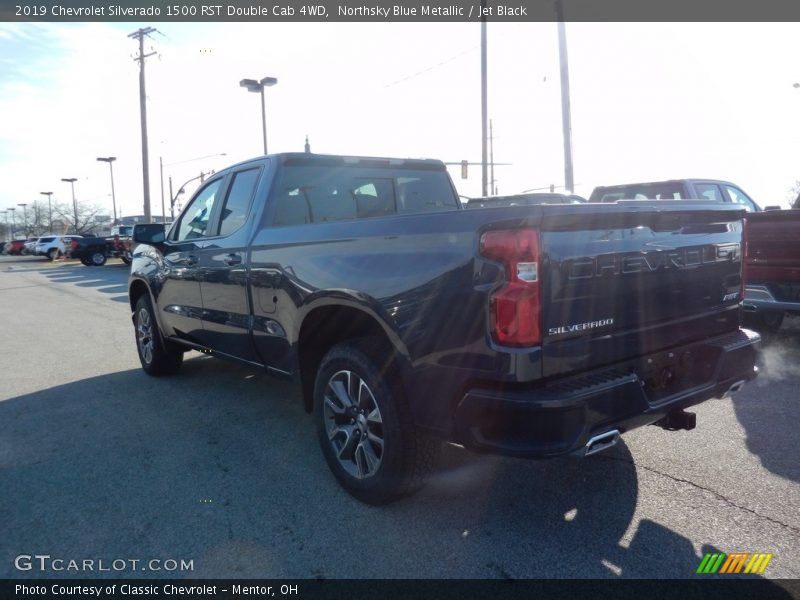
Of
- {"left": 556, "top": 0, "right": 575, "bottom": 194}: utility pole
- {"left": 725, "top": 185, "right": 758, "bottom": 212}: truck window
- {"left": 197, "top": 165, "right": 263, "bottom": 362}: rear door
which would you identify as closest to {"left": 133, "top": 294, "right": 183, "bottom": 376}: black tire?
{"left": 197, "top": 165, "right": 263, "bottom": 362}: rear door

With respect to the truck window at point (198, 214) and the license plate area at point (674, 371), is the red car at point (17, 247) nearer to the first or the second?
the truck window at point (198, 214)

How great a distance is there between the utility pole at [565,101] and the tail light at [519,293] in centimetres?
1418

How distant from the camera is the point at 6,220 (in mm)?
133375

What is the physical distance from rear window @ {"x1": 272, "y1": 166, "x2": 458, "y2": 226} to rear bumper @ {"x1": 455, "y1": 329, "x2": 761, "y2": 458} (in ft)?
7.39

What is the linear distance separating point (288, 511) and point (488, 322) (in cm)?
159

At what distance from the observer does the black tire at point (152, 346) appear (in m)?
6.02

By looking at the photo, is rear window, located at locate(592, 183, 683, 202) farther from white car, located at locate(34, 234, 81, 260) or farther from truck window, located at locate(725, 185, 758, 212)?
white car, located at locate(34, 234, 81, 260)

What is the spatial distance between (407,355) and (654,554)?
143 centimetres

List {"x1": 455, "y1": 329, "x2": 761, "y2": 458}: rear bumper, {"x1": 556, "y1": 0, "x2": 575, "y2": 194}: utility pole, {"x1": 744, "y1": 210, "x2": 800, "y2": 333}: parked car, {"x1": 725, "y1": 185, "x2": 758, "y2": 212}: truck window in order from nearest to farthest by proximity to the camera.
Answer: {"x1": 455, "y1": 329, "x2": 761, "y2": 458}: rear bumper, {"x1": 744, "y1": 210, "x2": 800, "y2": 333}: parked car, {"x1": 725, "y1": 185, "x2": 758, "y2": 212}: truck window, {"x1": 556, "y1": 0, "x2": 575, "y2": 194}: utility pole

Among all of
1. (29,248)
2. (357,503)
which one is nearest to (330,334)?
(357,503)

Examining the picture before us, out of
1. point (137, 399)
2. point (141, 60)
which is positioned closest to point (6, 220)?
point (141, 60)

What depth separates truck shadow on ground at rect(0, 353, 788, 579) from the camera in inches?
110

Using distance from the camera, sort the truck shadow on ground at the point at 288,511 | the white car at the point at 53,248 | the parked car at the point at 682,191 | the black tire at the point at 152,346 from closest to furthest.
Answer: the truck shadow on ground at the point at 288,511 < the black tire at the point at 152,346 < the parked car at the point at 682,191 < the white car at the point at 53,248

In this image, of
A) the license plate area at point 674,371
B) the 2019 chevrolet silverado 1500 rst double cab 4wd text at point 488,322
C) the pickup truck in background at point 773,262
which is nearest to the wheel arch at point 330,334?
the 2019 chevrolet silverado 1500 rst double cab 4wd text at point 488,322
